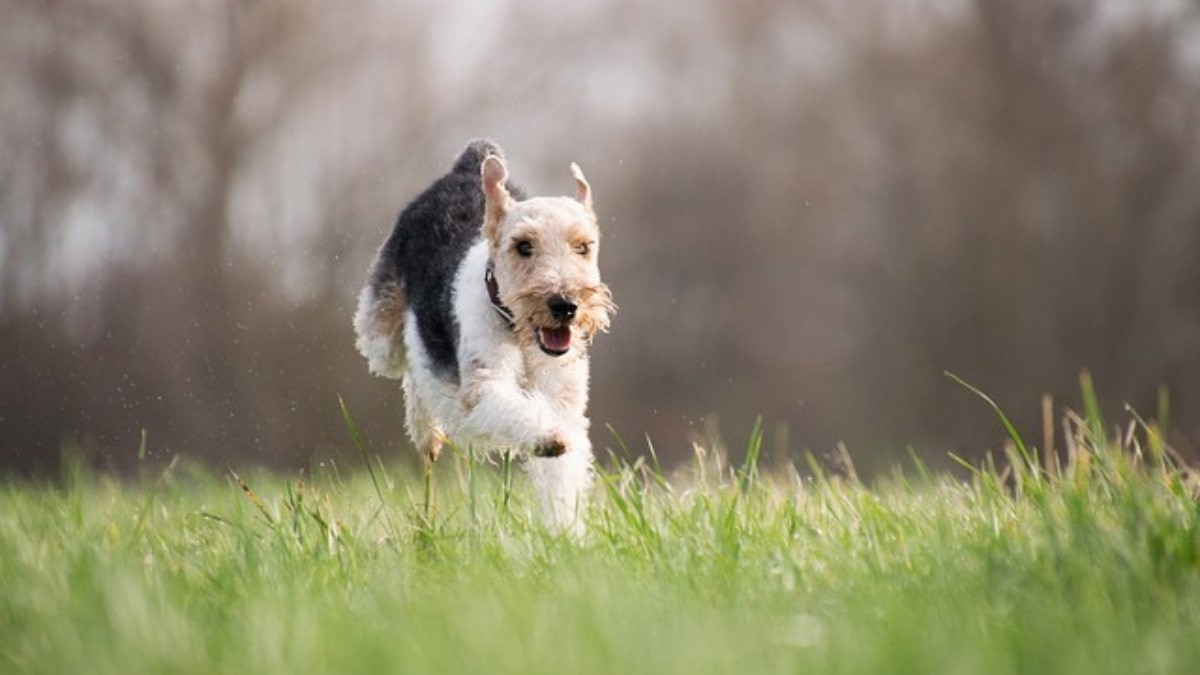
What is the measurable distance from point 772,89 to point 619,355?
12.5ft

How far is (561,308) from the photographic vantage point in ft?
13.2

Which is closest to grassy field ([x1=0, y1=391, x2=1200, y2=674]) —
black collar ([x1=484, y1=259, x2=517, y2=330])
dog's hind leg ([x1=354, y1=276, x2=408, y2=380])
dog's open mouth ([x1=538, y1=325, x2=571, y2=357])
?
dog's open mouth ([x1=538, y1=325, x2=571, y2=357])

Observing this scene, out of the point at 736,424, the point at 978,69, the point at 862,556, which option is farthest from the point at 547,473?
the point at 978,69

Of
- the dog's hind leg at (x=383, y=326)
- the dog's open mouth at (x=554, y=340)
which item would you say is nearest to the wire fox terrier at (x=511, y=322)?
the dog's open mouth at (x=554, y=340)

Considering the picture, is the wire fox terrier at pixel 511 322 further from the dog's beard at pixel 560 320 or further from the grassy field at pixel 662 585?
the grassy field at pixel 662 585

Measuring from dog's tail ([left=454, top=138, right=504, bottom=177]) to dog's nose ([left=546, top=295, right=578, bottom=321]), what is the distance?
128 centimetres

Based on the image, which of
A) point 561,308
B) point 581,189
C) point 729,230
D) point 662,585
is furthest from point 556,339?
point 729,230

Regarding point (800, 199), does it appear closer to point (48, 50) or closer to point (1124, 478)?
point (48, 50)

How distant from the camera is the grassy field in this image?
6.93ft

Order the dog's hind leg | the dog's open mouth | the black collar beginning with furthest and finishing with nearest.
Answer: the dog's hind leg → the black collar → the dog's open mouth

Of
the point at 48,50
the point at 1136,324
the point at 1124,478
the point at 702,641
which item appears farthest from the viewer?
the point at 1136,324

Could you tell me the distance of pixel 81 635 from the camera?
2.33 m

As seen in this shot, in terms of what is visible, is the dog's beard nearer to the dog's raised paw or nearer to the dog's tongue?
the dog's tongue

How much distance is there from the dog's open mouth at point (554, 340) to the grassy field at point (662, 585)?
1.85 feet
